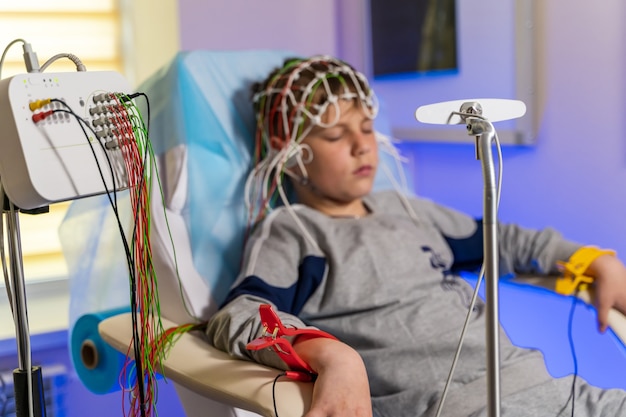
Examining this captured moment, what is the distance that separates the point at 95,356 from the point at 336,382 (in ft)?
Result: 2.25

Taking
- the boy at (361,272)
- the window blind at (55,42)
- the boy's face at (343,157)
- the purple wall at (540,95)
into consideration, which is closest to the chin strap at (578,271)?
the boy at (361,272)

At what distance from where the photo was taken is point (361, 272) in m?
1.39

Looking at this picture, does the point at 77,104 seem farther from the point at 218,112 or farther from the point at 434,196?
the point at 434,196

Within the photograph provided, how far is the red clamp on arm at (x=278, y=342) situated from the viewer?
3.43 feet

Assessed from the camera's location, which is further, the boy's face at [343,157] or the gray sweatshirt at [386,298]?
the boy's face at [343,157]

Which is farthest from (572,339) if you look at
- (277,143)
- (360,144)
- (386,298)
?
(277,143)

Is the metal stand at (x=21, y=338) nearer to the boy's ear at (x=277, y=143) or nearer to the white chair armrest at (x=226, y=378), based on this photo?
the white chair armrest at (x=226, y=378)

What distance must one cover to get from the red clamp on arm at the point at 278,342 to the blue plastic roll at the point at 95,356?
1.64 feet

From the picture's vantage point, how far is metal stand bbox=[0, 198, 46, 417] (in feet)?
3.41

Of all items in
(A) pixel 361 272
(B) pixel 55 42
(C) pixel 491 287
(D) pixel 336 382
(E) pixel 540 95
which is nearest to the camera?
(C) pixel 491 287

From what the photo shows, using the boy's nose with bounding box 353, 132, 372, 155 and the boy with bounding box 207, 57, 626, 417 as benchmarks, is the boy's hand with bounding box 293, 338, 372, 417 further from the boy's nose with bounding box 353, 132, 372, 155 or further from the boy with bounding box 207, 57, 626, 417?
the boy's nose with bounding box 353, 132, 372, 155

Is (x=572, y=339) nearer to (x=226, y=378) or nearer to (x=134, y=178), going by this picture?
(x=226, y=378)

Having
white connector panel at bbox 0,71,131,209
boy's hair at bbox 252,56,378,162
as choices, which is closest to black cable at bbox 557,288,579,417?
boy's hair at bbox 252,56,378,162

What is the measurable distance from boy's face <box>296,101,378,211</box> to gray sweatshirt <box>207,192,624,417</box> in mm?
66
